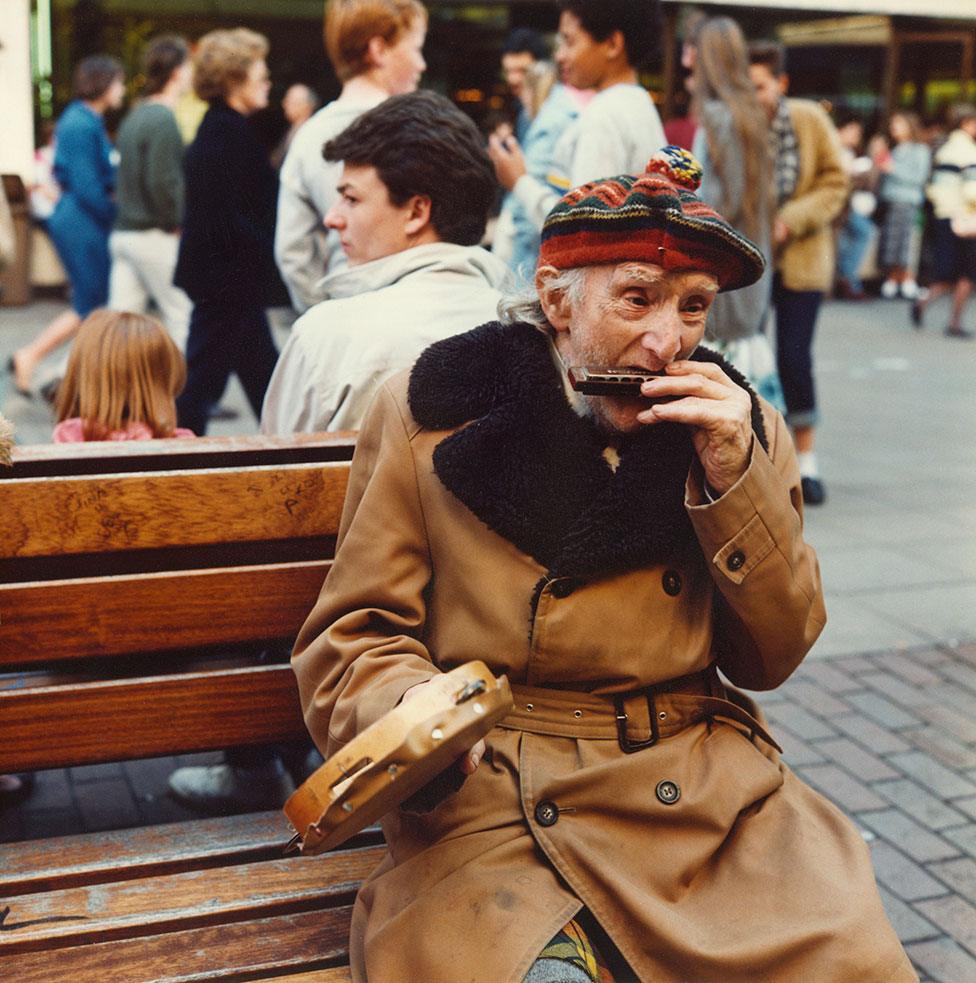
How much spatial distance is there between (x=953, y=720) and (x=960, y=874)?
1002 millimetres

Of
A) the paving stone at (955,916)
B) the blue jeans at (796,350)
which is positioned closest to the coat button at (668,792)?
the paving stone at (955,916)

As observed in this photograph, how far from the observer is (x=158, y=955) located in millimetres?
2436

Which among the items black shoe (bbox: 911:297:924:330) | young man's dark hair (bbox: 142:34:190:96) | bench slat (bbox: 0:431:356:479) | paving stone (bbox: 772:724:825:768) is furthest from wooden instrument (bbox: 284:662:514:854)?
A: black shoe (bbox: 911:297:924:330)

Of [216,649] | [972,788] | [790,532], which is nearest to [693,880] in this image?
[790,532]

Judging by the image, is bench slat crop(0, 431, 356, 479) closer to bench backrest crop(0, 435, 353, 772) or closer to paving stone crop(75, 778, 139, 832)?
bench backrest crop(0, 435, 353, 772)

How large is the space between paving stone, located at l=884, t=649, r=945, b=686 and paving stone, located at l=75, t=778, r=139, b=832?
2.50m

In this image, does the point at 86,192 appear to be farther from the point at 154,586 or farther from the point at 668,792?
the point at 668,792

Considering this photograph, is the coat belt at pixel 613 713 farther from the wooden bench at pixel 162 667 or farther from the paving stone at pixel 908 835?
the paving stone at pixel 908 835

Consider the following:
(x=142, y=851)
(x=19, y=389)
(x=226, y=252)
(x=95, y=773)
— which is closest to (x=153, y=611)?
(x=142, y=851)

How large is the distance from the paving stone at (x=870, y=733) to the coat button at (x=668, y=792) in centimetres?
205

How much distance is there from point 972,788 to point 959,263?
36.4ft

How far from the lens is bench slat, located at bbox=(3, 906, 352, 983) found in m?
2.37

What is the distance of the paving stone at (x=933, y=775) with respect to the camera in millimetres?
3938

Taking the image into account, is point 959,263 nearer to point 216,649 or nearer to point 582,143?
point 582,143
